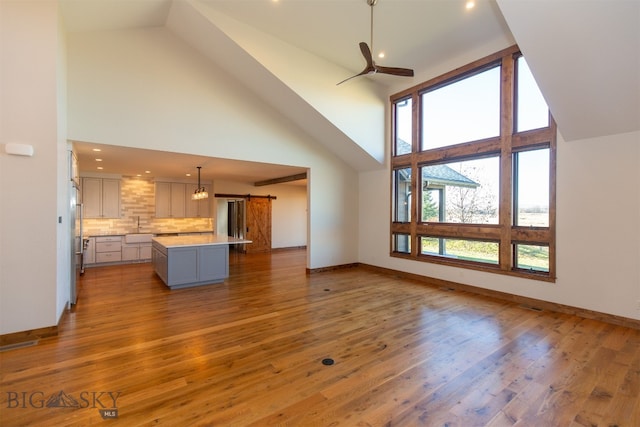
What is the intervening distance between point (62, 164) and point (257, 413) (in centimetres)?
395

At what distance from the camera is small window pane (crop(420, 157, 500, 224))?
5.17 metres

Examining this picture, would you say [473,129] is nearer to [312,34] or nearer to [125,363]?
[312,34]

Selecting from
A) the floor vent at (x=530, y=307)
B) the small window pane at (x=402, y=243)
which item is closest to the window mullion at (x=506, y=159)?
the floor vent at (x=530, y=307)

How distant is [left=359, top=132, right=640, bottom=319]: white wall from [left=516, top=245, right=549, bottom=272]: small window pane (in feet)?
0.79

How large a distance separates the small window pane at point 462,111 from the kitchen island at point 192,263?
15.0ft

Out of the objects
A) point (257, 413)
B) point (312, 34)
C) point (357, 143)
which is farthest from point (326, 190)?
point (257, 413)

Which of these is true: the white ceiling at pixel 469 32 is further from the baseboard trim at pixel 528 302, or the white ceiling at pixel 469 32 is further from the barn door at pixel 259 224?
the barn door at pixel 259 224

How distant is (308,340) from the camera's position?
3264 millimetres

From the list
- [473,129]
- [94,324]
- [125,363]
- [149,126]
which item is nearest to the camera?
[125,363]

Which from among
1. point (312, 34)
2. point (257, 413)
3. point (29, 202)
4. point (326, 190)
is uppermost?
point (312, 34)

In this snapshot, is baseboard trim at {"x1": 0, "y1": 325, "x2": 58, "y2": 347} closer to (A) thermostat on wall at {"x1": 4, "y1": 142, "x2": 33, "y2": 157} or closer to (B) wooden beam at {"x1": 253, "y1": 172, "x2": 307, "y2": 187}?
(A) thermostat on wall at {"x1": 4, "y1": 142, "x2": 33, "y2": 157}

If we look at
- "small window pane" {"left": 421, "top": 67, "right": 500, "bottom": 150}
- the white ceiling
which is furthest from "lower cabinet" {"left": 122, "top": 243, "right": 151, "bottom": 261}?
"small window pane" {"left": 421, "top": 67, "right": 500, "bottom": 150}

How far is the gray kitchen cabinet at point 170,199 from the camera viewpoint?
8688 millimetres

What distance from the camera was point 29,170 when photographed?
10.5 feet
